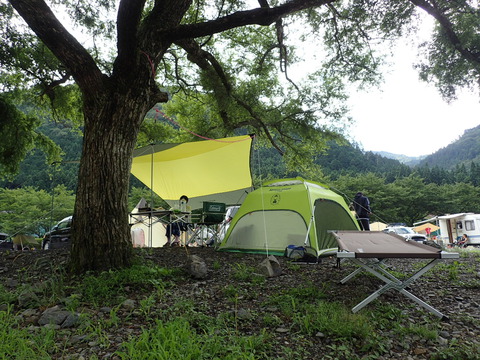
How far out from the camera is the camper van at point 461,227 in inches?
791

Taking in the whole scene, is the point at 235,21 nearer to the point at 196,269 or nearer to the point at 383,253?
the point at 196,269

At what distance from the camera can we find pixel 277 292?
325cm

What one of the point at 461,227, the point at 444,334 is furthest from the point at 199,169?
the point at 461,227

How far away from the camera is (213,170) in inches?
311

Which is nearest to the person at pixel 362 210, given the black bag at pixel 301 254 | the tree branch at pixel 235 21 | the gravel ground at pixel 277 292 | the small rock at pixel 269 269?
the gravel ground at pixel 277 292

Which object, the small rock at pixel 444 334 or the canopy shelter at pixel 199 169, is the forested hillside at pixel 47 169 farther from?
the small rock at pixel 444 334

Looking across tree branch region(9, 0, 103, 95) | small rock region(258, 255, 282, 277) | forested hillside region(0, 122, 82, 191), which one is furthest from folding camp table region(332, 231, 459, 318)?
forested hillside region(0, 122, 82, 191)

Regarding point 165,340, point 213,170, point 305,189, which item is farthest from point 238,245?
point 165,340

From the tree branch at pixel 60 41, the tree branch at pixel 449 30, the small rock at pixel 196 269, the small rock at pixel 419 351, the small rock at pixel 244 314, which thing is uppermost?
the tree branch at pixel 449 30

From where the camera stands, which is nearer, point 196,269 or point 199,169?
point 196,269

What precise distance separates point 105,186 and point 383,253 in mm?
2915

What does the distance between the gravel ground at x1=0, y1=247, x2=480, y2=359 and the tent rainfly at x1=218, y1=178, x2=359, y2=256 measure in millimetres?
633

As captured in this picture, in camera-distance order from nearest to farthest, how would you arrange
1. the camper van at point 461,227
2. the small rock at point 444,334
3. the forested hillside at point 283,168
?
the small rock at point 444,334
the camper van at point 461,227
the forested hillside at point 283,168

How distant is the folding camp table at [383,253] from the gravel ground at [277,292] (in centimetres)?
16
